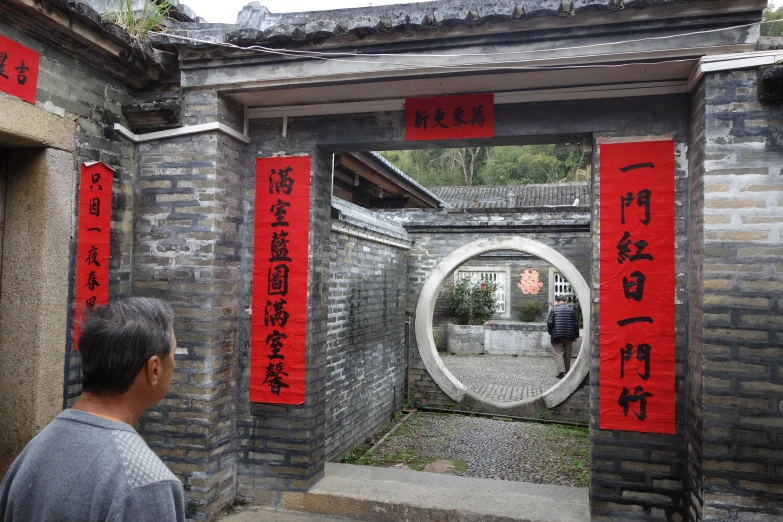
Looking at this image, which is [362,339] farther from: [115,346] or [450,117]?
[115,346]

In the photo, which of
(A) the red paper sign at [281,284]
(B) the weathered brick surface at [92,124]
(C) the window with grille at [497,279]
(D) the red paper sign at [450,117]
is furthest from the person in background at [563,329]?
(C) the window with grille at [497,279]

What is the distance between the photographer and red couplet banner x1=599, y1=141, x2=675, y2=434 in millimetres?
3609

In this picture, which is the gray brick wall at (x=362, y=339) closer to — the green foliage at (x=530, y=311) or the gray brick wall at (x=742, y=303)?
the gray brick wall at (x=742, y=303)

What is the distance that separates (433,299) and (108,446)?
741cm

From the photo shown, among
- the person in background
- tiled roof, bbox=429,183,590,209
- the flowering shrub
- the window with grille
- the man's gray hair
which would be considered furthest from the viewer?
the window with grille

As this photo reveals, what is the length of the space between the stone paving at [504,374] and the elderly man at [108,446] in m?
8.64

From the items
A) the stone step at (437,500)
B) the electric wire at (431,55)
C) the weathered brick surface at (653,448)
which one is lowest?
the stone step at (437,500)

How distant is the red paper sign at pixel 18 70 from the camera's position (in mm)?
3004

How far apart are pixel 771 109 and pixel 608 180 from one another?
98 cm

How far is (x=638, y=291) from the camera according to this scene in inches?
144

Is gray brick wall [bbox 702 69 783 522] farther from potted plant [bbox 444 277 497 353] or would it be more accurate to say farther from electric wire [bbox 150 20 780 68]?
potted plant [bbox 444 277 497 353]

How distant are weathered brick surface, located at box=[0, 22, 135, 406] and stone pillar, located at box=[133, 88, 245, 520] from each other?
0.10 m

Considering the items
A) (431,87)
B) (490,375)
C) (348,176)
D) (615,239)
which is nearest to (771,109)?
(615,239)

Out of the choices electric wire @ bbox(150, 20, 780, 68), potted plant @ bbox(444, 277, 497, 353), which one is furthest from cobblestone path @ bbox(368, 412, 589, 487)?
potted plant @ bbox(444, 277, 497, 353)
